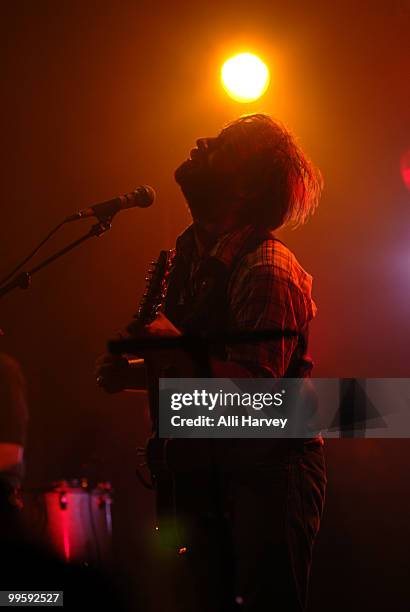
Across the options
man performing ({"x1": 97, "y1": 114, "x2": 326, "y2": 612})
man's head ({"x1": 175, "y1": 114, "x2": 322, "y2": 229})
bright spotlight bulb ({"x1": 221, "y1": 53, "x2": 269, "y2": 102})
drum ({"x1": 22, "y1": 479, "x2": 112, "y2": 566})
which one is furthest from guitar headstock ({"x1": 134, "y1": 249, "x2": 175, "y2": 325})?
bright spotlight bulb ({"x1": 221, "y1": 53, "x2": 269, "y2": 102})

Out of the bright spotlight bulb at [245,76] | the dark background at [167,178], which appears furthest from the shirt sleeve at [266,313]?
the bright spotlight bulb at [245,76]

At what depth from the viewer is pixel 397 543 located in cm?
311

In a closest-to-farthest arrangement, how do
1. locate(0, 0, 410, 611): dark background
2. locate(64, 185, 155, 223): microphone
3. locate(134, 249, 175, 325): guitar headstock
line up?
locate(134, 249, 175, 325): guitar headstock, locate(64, 185, 155, 223): microphone, locate(0, 0, 410, 611): dark background

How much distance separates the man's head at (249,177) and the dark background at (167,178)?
1.64 metres

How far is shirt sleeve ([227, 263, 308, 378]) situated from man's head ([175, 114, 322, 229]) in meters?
0.33

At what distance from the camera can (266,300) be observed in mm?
1496

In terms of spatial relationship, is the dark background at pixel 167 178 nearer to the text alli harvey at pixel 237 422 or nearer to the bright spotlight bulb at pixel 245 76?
the bright spotlight bulb at pixel 245 76

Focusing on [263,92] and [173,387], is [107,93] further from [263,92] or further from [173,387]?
[173,387]

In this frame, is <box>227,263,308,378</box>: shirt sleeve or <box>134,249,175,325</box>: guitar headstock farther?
<box>134,249,175,325</box>: guitar headstock

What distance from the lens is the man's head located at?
6.09 feet

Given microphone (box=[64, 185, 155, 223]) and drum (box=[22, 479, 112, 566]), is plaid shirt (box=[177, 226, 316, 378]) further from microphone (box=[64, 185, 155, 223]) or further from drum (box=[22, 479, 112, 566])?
drum (box=[22, 479, 112, 566])

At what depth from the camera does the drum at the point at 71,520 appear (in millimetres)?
2660

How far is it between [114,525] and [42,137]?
2190mm

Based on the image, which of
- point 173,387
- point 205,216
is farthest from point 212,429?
point 205,216
